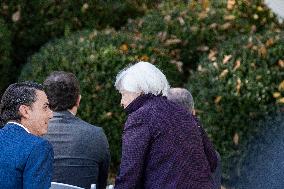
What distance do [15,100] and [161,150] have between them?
736 millimetres

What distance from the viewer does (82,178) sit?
4250 mm

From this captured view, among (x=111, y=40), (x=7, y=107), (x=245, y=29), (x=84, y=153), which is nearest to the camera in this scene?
(x=7, y=107)

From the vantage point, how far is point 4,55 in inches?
A: 298

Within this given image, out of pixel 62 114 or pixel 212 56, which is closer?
pixel 62 114

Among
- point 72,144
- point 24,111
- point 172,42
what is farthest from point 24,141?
point 172,42

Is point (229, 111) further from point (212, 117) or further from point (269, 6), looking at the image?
point (269, 6)

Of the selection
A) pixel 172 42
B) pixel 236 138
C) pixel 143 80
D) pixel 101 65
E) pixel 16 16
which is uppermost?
pixel 143 80

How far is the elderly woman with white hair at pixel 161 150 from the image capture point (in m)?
3.58

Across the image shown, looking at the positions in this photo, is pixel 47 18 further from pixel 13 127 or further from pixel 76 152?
pixel 13 127

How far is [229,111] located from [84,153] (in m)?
2.65

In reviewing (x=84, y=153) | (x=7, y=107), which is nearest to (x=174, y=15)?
(x=84, y=153)

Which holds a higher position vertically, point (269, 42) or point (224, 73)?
point (269, 42)

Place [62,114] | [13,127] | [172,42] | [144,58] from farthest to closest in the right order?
[172,42]
[144,58]
[62,114]
[13,127]

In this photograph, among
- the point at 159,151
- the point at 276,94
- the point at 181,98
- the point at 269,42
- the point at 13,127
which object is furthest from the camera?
the point at 269,42
